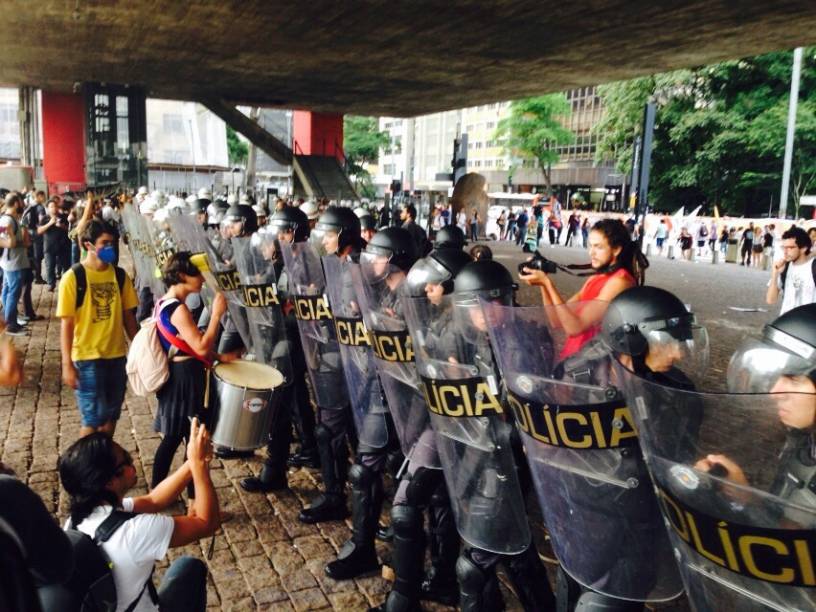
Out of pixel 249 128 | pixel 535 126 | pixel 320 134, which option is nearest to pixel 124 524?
pixel 249 128

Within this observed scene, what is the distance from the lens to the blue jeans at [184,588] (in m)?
2.57

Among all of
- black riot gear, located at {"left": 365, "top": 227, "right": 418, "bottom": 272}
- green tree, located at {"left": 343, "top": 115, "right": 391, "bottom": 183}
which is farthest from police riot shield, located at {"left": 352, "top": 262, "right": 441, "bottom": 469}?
green tree, located at {"left": 343, "top": 115, "right": 391, "bottom": 183}

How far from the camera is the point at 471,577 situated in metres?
2.81

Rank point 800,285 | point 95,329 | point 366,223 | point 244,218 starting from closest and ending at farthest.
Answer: point 95,329 → point 244,218 → point 800,285 → point 366,223

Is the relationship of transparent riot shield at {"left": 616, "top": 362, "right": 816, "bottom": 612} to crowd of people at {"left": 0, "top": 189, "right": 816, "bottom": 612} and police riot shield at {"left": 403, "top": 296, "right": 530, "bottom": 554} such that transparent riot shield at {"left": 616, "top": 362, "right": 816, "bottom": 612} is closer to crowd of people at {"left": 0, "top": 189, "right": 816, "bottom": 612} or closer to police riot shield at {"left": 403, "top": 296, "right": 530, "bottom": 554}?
crowd of people at {"left": 0, "top": 189, "right": 816, "bottom": 612}

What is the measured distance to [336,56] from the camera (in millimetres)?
19766

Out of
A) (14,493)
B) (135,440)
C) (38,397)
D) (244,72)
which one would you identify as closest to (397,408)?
(14,493)

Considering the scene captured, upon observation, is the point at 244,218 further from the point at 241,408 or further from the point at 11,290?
the point at 11,290

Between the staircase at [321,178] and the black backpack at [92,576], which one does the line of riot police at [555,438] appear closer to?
the black backpack at [92,576]

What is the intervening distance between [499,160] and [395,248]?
2899 inches

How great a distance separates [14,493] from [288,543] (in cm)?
324

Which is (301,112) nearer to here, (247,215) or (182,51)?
(182,51)

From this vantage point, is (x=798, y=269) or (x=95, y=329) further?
(x=798, y=269)

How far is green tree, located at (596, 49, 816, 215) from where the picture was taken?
32781 mm
